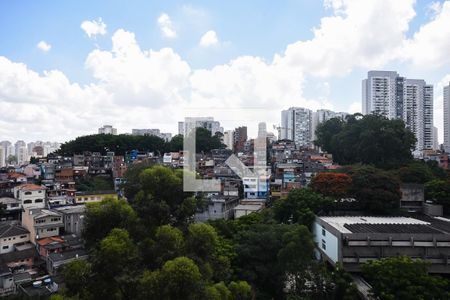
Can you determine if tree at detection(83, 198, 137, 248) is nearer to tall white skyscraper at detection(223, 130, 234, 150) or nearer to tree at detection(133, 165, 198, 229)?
tree at detection(133, 165, 198, 229)

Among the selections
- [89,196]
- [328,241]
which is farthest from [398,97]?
[89,196]

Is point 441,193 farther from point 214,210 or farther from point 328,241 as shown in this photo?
point 214,210

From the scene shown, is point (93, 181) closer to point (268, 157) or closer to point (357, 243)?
point (268, 157)

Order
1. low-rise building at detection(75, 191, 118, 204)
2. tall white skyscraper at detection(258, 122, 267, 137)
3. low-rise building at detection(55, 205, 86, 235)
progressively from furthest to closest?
tall white skyscraper at detection(258, 122, 267, 137), low-rise building at detection(75, 191, 118, 204), low-rise building at detection(55, 205, 86, 235)

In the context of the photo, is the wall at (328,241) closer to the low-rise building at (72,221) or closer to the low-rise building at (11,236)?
the low-rise building at (72,221)

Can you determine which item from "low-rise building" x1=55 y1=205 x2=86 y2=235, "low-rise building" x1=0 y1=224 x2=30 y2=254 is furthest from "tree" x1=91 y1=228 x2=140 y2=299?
"low-rise building" x1=0 y1=224 x2=30 y2=254
